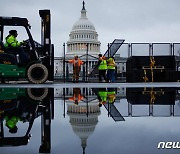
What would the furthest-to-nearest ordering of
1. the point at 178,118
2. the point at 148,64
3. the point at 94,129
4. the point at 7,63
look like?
the point at 148,64
the point at 7,63
the point at 178,118
the point at 94,129

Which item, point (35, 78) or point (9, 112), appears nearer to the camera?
point (9, 112)

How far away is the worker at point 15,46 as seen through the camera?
510 inches

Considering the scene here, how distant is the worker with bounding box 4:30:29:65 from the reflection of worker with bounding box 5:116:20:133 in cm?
908

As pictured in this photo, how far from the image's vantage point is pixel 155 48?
21.5 metres

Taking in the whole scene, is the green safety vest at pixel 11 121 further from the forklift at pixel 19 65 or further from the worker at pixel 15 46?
the forklift at pixel 19 65

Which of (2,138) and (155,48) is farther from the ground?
(155,48)

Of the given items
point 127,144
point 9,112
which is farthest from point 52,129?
point 9,112

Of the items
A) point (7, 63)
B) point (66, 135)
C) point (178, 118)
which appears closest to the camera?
point (66, 135)

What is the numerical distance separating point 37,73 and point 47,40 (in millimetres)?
2097

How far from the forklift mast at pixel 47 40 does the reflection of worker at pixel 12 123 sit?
36.6 ft

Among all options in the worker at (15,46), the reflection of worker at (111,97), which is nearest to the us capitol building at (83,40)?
the worker at (15,46)

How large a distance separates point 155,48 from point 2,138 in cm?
1915

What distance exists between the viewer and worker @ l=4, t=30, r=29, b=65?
42.5 ft

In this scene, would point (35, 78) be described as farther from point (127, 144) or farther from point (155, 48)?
point (127, 144)
